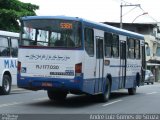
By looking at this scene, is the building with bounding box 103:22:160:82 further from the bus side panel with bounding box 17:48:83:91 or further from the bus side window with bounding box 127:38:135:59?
the bus side panel with bounding box 17:48:83:91

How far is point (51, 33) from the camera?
55.4ft

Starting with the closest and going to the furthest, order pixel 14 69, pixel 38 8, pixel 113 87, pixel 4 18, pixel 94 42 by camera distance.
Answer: pixel 94 42, pixel 113 87, pixel 14 69, pixel 4 18, pixel 38 8

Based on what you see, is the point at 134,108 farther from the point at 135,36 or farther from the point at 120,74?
the point at 135,36

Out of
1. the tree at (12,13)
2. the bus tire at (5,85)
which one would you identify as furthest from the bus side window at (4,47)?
the tree at (12,13)

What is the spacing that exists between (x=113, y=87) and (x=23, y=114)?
287 inches

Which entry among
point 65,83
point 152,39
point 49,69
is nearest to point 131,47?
point 49,69

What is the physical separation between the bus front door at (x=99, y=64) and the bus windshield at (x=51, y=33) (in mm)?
1814

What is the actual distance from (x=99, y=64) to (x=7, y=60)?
614cm

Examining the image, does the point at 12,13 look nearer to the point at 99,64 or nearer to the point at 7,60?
the point at 7,60

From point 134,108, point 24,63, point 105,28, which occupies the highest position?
point 105,28

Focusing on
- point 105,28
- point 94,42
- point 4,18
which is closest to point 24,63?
point 94,42

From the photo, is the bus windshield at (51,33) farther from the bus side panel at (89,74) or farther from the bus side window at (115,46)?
the bus side window at (115,46)

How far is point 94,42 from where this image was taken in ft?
58.5

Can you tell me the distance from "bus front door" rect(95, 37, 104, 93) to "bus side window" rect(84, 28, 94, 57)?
577mm
